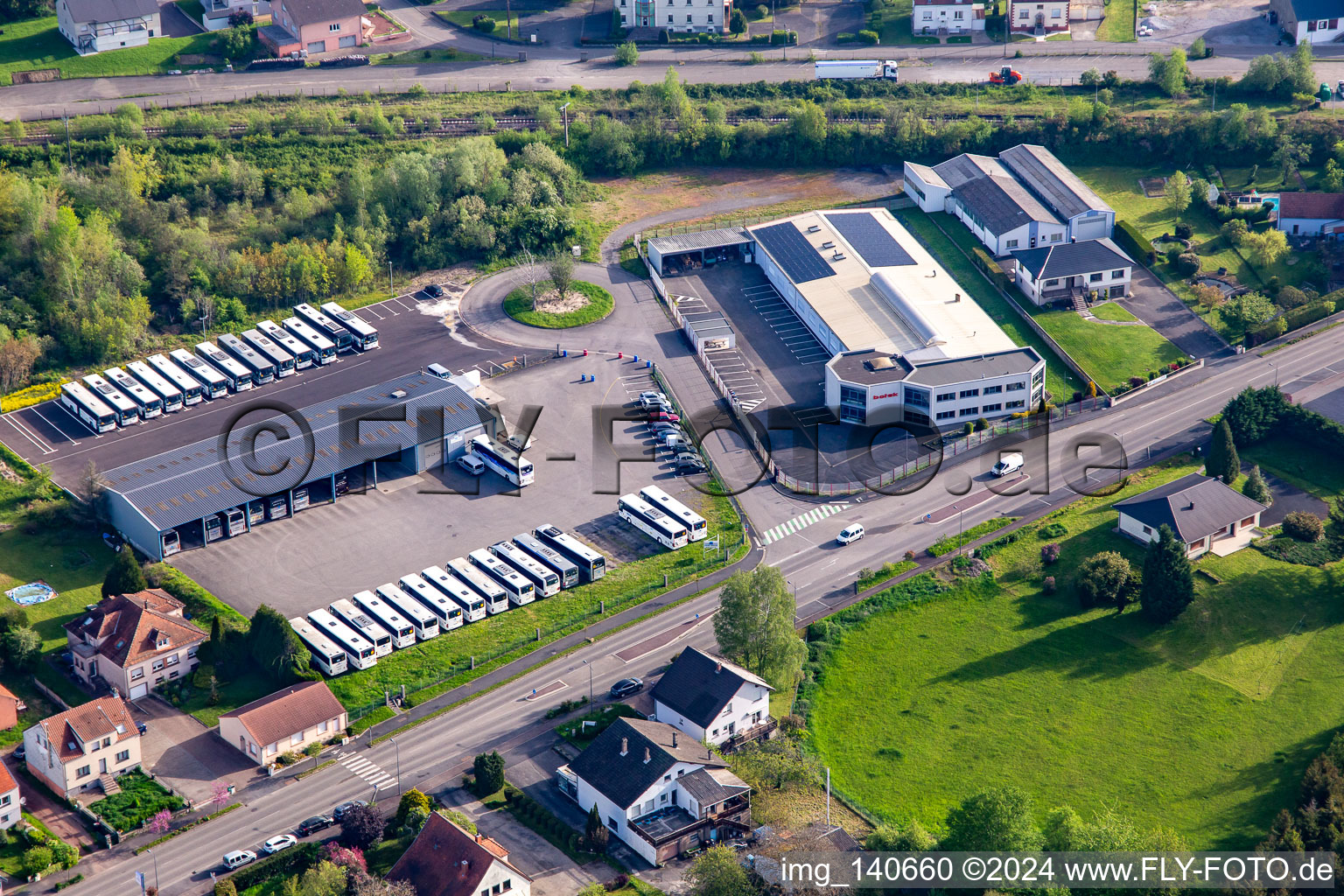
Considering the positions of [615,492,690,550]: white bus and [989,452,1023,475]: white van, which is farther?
[989,452,1023,475]: white van

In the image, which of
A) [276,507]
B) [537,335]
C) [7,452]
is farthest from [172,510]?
[537,335]

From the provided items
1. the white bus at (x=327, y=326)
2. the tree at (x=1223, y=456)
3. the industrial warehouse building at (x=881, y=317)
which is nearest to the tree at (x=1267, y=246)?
the industrial warehouse building at (x=881, y=317)

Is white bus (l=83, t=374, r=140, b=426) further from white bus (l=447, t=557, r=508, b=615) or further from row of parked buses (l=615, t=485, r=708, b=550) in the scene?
row of parked buses (l=615, t=485, r=708, b=550)

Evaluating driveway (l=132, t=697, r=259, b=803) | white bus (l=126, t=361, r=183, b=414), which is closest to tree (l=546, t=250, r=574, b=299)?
white bus (l=126, t=361, r=183, b=414)

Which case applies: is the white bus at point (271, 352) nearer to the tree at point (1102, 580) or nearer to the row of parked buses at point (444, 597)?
the row of parked buses at point (444, 597)

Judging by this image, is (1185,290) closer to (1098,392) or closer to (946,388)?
(1098,392)

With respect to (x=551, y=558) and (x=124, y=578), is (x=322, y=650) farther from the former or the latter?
(x=551, y=558)

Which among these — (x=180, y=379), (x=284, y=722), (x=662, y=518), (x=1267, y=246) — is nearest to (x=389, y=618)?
(x=284, y=722)
